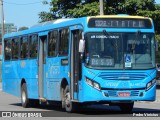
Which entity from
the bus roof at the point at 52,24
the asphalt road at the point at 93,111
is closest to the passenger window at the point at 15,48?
the bus roof at the point at 52,24

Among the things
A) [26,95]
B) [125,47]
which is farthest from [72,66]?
[26,95]

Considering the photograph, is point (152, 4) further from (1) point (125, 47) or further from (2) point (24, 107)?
(1) point (125, 47)

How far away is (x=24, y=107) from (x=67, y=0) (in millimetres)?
16483

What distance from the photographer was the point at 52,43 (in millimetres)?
20062

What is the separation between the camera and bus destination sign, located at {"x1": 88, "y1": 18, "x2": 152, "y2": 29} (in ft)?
57.8

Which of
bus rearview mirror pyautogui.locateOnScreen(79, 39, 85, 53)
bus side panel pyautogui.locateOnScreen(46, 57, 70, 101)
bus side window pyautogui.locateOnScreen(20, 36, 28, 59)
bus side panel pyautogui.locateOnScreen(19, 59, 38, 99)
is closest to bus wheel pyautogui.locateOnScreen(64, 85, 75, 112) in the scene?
bus side panel pyautogui.locateOnScreen(46, 57, 70, 101)

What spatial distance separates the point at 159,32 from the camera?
3725 centimetres

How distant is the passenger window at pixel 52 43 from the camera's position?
19.8m

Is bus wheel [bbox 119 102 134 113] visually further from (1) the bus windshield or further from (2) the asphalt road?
(1) the bus windshield

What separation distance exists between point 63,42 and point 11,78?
670 centimetres

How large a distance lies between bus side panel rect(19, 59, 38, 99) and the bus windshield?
4.87 m

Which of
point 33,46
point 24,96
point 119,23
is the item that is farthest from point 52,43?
point 24,96

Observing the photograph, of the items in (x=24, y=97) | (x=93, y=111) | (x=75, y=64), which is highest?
(x=75, y=64)

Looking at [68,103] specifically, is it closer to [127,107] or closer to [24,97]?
[127,107]
